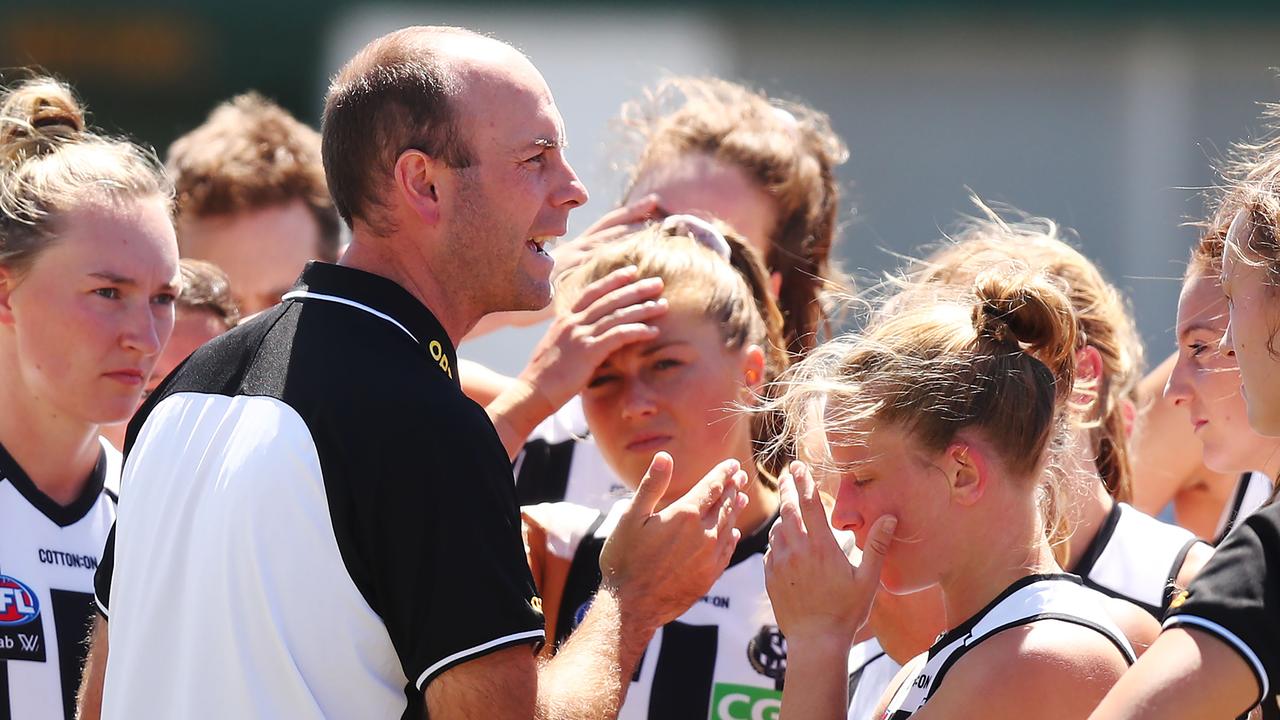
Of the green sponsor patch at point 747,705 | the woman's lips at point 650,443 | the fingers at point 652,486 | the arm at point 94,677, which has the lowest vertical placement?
the green sponsor patch at point 747,705

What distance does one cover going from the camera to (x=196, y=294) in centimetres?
356

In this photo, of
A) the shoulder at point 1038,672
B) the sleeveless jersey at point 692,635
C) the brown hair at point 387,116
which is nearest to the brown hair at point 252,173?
the sleeveless jersey at point 692,635

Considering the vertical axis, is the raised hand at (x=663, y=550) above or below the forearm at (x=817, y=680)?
above

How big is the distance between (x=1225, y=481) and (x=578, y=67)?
6998 millimetres

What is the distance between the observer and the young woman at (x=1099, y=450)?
274 cm

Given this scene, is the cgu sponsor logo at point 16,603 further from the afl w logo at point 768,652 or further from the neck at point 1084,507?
the neck at point 1084,507

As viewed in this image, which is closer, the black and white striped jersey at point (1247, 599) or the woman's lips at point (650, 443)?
the black and white striped jersey at point (1247, 599)

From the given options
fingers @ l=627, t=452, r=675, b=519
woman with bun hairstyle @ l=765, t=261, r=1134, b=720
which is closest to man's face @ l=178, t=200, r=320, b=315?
fingers @ l=627, t=452, r=675, b=519

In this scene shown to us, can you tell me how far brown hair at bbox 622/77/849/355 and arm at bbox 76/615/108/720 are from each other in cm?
195

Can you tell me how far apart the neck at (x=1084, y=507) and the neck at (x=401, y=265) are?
1.31 metres

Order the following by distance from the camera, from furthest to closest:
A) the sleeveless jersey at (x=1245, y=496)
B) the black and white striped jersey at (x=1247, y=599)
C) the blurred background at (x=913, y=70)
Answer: the blurred background at (x=913, y=70)
the sleeveless jersey at (x=1245, y=496)
the black and white striped jersey at (x=1247, y=599)

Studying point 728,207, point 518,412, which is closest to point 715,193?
point 728,207

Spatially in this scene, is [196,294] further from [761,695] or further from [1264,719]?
[1264,719]

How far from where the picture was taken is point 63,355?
111 inches
